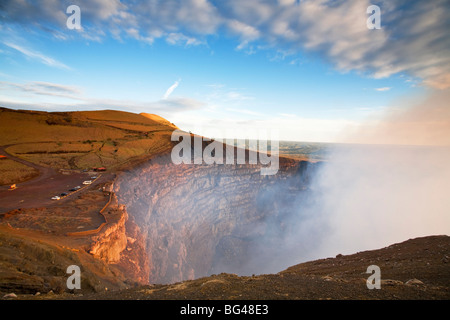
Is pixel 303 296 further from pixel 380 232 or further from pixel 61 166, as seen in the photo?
pixel 380 232

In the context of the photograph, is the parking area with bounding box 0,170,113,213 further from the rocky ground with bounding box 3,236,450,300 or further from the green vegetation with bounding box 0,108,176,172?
the rocky ground with bounding box 3,236,450,300

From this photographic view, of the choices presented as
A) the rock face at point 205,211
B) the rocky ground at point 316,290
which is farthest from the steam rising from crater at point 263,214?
the rocky ground at point 316,290

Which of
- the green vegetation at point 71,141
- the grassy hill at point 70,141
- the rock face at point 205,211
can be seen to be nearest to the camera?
the rock face at point 205,211

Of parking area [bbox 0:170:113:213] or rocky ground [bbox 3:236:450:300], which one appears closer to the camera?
rocky ground [bbox 3:236:450:300]

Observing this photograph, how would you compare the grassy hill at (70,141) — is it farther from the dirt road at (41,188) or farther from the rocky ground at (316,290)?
the rocky ground at (316,290)

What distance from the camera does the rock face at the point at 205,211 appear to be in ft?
106

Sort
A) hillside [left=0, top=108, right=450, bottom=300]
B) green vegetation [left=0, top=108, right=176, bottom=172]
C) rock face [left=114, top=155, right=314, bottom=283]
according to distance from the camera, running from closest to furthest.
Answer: hillside [left=0, top=108, right=450, bottom=300] → rock face [left=114, top=155, right=314, bottom=283] → green vegetation [left=0, top=108, right=176, bottom=172]

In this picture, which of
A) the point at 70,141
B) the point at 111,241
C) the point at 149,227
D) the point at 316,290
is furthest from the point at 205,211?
the point at 316,290

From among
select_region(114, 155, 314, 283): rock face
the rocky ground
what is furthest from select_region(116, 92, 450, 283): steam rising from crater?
the rocky ground

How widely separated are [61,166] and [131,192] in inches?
634

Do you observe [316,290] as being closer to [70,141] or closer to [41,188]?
[41,188]

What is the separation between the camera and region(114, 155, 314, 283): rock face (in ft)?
106

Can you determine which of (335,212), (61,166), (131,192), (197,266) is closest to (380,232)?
(335,212)
